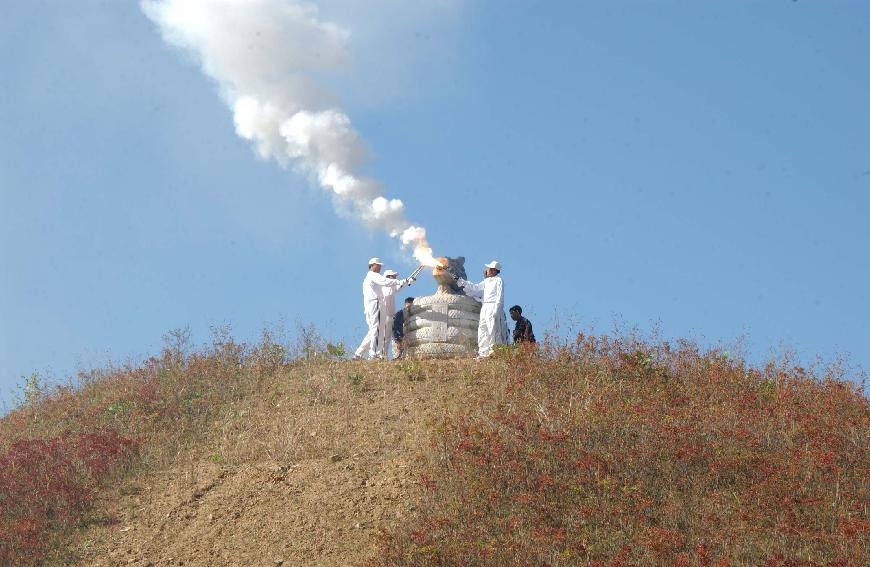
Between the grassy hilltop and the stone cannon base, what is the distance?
1064mm

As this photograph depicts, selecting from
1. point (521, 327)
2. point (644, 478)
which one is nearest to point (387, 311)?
point (521, 327)

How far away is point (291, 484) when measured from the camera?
12695 millimetres

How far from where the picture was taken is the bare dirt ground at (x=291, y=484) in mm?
11375

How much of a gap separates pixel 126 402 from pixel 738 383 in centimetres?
985

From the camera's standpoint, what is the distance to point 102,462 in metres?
14.0

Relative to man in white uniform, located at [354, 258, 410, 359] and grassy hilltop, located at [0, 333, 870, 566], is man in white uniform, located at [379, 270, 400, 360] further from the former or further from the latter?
grassy hilltop, located at [0, 333, 870, 566]

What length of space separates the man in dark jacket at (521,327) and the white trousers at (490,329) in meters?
0.30

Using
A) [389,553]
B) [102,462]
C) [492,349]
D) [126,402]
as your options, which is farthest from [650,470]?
[126,402]

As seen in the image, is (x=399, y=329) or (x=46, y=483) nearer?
(x=46, y=483)

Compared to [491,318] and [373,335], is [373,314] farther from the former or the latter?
[491,318]

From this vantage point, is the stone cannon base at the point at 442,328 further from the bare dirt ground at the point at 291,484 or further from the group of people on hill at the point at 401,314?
the bare dirt ground at the point at 291,484

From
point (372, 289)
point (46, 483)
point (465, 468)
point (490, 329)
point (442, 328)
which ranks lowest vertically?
point (465, 468)

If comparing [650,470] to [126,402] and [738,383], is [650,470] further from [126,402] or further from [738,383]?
[126,402]

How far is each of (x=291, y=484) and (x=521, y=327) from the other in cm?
699
